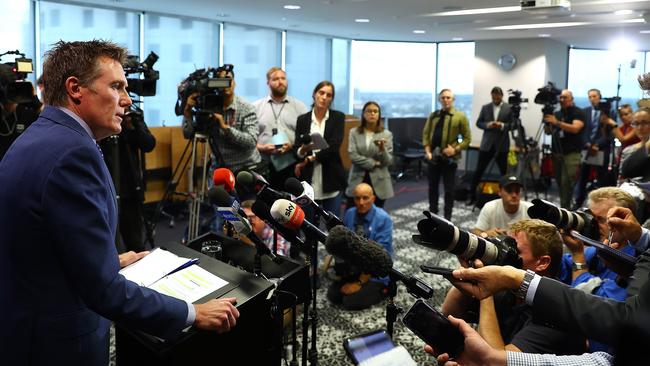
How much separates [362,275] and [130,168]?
5.42ft

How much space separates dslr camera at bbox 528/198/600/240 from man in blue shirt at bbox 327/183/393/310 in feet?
4.67

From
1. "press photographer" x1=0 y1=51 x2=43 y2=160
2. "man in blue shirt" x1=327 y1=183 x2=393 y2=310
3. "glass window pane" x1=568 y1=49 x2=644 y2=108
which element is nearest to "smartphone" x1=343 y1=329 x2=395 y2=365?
"man in blue shirt" x1=327 y1=183 x2=393 y2=310

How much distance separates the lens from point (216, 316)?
137 centimetres

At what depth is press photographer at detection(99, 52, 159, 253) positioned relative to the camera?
354cm

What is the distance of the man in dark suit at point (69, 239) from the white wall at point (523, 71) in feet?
28.6

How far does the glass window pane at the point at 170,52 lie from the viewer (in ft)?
24.2

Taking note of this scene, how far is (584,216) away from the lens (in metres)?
2.15

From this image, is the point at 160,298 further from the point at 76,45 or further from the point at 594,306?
the point at 594,306

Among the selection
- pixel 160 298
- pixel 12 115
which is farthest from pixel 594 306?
pixel 12 115

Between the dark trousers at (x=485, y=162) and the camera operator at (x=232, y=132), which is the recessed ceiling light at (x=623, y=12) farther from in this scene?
the camera operator at (x=232, y=132)

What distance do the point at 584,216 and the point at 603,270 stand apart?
305mm

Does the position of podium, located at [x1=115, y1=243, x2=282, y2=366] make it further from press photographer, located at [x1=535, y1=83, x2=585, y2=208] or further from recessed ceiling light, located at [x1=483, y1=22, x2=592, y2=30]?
recessed ceiling light, located at [x1=483, y1=22, x2=592, y2=30]

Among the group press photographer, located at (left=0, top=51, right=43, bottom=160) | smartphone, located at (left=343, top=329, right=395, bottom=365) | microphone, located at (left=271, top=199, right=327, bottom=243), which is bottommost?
smartphone, located at (left=343, top=329, right=395, bottom=365)

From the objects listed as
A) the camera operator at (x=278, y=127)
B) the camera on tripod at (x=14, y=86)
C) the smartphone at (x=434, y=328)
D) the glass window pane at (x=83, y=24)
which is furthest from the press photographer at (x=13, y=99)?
the smartphone at (x=434, y=328)
